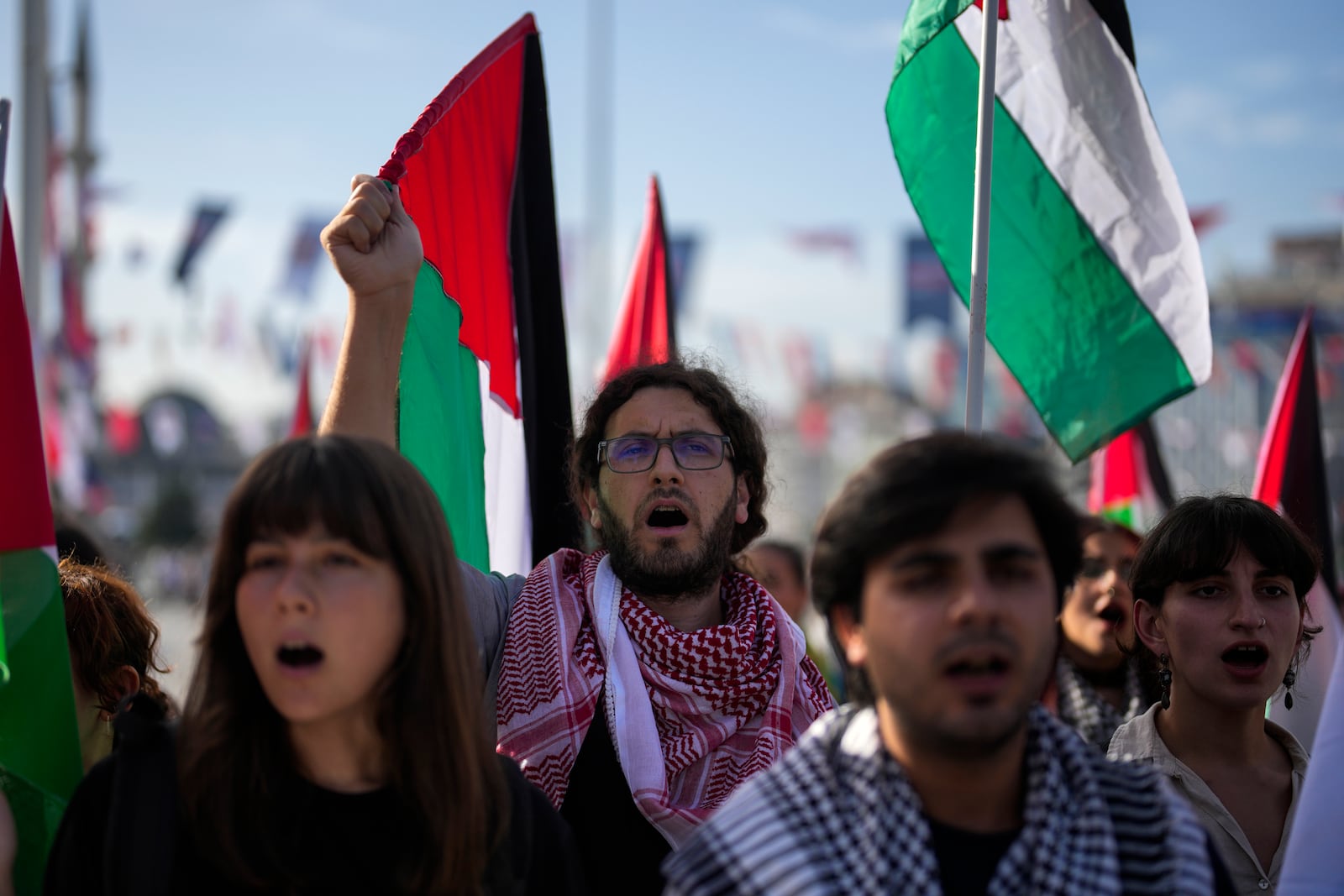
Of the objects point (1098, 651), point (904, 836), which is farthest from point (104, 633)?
point (1098, 651)

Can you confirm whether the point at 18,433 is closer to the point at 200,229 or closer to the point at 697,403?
the point at 697,403

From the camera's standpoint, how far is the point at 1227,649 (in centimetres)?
265

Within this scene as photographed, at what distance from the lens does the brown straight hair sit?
1707mm

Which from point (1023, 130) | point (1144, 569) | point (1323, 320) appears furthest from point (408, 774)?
point (1323, 320)

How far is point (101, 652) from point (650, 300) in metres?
3.01

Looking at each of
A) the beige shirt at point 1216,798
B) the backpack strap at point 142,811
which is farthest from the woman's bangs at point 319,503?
the beige shirt at point 1216,798

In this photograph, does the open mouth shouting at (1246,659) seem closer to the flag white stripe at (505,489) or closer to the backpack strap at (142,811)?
the flag white stripe at (505,489)

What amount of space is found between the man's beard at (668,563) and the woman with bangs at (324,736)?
0.92 metres

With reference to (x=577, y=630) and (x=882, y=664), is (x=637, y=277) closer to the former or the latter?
(x=577, y=630)

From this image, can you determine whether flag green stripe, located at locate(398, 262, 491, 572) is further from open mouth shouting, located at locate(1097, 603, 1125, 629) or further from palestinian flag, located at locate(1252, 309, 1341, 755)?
palestinian flag, located at locate(1252, 309, 1341, 755)

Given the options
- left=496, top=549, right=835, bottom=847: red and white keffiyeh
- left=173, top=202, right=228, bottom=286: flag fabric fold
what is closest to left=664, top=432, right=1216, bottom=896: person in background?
left=496, top=549, right=835, bottom=847: red and white keffiyeh

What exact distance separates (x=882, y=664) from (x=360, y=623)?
69cm

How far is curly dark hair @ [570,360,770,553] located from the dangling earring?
98 cm

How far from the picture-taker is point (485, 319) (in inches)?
137
